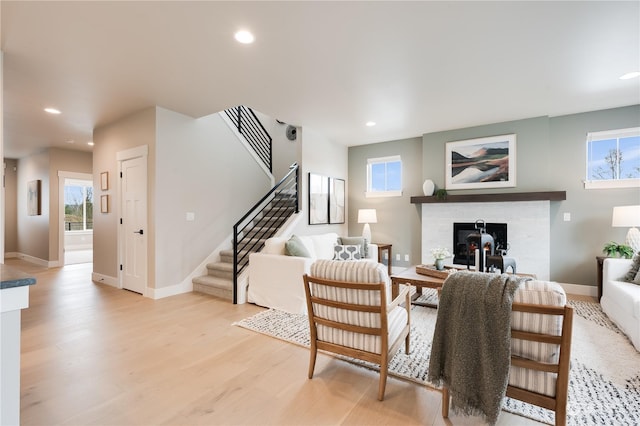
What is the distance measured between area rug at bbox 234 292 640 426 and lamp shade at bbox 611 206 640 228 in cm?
114

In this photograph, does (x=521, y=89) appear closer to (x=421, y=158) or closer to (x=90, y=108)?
(x=421, y=158)

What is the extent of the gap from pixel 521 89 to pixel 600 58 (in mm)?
789

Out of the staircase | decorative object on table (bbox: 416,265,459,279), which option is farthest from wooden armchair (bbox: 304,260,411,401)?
the staircase

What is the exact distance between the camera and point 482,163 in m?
5.16

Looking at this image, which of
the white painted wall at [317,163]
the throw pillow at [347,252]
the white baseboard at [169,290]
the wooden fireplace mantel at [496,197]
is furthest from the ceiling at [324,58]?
the white baseboard at [169,290]

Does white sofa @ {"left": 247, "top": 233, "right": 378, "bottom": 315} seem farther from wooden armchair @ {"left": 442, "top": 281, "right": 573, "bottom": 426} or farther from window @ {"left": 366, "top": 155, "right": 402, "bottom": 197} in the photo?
window @ {"left": 366, "top": 155, "right": 402, "bottom": 197}

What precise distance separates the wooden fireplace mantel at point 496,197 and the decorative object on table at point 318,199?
170 cm

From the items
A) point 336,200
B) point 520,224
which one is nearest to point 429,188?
point 520,224

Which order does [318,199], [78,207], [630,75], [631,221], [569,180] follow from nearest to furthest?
1. [630,75]
2. [631,221]
3. [569,180]
4. [318,199]
5. [78,207]

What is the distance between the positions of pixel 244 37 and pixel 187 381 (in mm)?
2834

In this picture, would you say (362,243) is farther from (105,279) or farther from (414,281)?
(105,279)

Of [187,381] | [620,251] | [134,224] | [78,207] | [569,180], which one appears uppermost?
[569,180]

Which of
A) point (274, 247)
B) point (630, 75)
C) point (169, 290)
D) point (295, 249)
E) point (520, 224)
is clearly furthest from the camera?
point (520, 224)

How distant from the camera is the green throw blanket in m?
1.46
